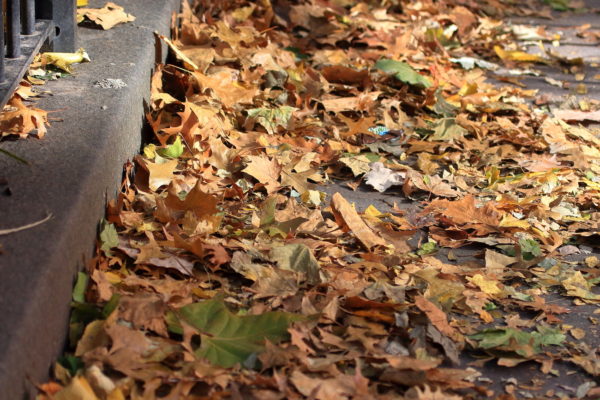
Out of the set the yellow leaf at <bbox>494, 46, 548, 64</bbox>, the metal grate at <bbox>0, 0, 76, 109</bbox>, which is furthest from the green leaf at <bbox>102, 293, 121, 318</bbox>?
the yellow leaf at <bbox>494, 46, 548, 64</bbox>

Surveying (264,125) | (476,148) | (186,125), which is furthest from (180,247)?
(476,148)

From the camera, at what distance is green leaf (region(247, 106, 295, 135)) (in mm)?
3309

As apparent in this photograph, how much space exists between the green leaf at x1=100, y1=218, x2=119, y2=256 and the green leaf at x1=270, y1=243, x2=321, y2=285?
1.34 ft

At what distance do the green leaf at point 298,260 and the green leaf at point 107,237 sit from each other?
0.41m

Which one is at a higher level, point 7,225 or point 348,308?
point 7,225

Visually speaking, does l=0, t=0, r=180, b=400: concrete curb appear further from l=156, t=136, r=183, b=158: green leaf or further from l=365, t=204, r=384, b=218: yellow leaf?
l=365, t=204, r=384, b=218: yellow leaf

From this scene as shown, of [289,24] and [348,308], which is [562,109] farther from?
[348,308]

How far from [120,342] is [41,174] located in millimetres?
467

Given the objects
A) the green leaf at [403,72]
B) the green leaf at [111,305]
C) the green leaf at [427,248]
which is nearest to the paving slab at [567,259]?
the green leaf at [427,248]

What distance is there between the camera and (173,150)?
2.94m

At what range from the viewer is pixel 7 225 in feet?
5.90

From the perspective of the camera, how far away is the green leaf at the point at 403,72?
12.8 feet

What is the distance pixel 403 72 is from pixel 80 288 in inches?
92.6

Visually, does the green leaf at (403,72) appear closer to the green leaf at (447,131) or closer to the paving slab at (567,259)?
the green leaf at (447,131)
